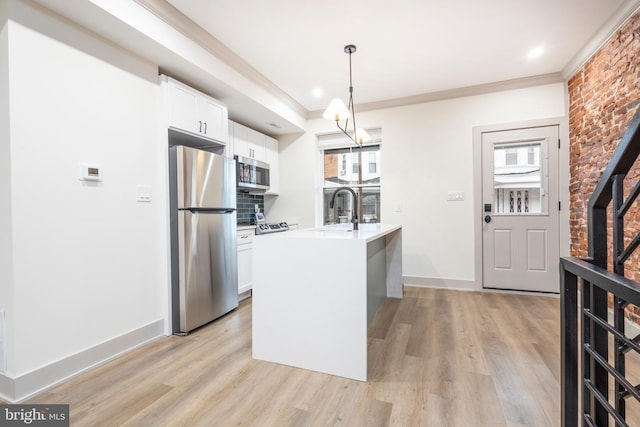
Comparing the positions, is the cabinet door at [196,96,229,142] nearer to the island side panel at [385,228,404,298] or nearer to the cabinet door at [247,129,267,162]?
the cabinet door at [247,129,267,162]

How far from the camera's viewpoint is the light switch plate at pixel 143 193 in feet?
7.65

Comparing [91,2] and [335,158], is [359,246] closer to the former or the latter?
[91,2]

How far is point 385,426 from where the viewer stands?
1.42 metres

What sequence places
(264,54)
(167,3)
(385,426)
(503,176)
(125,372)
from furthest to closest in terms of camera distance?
(503,176) < (264,54) < (167,3) < (125,372) < (385,426)

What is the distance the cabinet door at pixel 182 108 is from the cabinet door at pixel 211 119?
2.8 inches

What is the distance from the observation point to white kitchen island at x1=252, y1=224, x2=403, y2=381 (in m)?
1.80

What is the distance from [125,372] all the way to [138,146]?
1627 mm

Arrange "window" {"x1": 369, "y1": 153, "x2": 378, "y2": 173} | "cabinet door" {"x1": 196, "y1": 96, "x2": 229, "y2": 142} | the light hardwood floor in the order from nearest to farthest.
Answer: the light hardwood floor
"cabinet door" {"x1": 196, "y1": 96, "x2": 229, "y2": 142}
"window" {"x1": 369, "y1": 153, "x2": 378, "y2": 173}

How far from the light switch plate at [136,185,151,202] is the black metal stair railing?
2.62 metres

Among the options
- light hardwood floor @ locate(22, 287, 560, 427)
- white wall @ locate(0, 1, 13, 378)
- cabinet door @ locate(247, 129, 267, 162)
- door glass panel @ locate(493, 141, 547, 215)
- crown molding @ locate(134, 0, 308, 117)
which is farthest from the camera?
cabinet door @ locate(247, 129, 267, 162)

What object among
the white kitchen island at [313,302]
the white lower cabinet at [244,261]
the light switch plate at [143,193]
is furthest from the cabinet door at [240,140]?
the white kitchen island at [313,302]

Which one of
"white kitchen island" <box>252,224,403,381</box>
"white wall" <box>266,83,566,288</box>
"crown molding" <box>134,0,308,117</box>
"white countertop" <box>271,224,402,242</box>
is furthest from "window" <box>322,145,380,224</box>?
"white kitchen island" <box>252,224,403,381</box>

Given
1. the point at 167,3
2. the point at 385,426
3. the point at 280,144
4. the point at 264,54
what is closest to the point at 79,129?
the point at 167,3

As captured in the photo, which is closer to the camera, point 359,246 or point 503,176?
point 359,246
